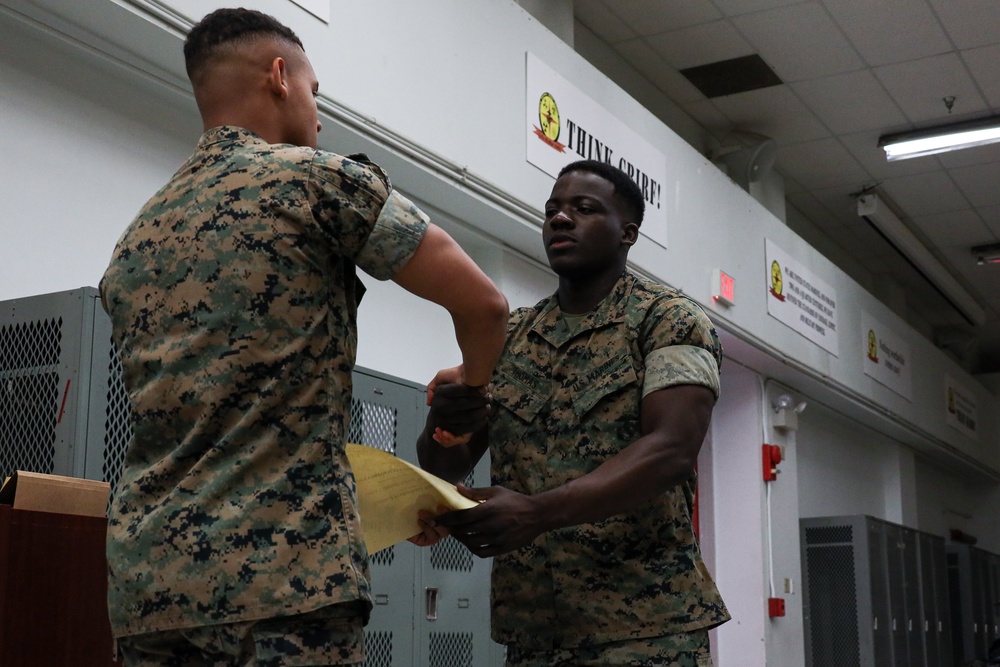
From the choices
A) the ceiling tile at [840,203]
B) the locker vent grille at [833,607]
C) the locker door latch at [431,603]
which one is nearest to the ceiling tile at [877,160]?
the ceiling tile at [840,203]

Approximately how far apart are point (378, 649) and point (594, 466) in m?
1.67

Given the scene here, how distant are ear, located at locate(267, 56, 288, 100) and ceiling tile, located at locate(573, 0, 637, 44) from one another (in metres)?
4.91

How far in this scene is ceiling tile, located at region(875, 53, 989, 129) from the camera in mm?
6859

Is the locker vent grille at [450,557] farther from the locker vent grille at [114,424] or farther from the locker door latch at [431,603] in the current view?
the locker vent grille at [114,424]

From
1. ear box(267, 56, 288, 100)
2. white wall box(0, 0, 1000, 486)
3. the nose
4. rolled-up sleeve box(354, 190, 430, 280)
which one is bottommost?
rolled-up sleeve box(354, 190, 430, 280)

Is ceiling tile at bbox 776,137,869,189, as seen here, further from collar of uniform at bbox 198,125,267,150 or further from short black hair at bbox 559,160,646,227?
collar of uniform at bbox 198,125,267,150

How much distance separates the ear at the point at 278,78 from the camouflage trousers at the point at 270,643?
682 millimetres

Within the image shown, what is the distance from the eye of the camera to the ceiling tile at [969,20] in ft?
20.0

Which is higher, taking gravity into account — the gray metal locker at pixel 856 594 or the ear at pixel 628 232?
the ear at pixel 628 232

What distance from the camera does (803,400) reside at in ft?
27.6

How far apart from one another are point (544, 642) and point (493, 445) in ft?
1.24

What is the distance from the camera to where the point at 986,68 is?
22.6 feet

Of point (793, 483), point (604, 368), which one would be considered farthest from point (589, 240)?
point (793, 483)

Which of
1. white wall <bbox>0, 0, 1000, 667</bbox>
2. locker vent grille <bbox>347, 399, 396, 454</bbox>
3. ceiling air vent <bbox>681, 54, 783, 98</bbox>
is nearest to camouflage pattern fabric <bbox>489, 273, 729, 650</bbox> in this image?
locker vent grille <bbox>347, 399, 396, 454</bbox>
